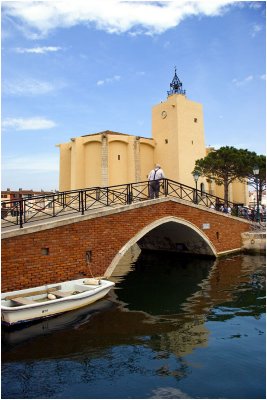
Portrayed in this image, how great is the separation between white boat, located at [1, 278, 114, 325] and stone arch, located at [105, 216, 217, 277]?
1534 mm

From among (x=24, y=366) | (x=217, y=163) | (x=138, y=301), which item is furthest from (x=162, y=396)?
(x=217, y=163)

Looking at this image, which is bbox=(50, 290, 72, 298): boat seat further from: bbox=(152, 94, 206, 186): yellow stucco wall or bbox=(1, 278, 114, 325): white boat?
bbox=(152, 94, 206, 186): yellow stucco wall

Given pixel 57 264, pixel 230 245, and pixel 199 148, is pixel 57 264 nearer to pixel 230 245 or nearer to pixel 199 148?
pixel 230 245

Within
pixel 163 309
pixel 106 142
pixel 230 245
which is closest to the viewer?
pixel 163 309

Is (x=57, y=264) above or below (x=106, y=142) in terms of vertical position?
below

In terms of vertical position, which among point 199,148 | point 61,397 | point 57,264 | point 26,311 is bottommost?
point 61,397

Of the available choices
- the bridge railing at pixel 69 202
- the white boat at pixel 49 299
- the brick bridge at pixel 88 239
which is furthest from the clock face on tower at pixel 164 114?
the white boat at pixel 49 299

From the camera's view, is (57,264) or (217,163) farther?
(217,163)

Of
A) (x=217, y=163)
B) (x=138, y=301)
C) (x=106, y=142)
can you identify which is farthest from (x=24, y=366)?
(x=106, y=142)

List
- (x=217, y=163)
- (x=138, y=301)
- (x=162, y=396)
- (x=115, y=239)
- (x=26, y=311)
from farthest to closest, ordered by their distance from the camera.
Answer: (x=217, y=163) → (x=115, y=239) → (x=138, y=301) → (x=26, y=311) → (x=162, y=396)

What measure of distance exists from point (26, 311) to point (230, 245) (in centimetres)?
1198

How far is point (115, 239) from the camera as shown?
37.1ft

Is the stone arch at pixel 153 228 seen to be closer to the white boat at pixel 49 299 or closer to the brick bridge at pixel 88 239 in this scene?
the brick bridge at pixel 88 239

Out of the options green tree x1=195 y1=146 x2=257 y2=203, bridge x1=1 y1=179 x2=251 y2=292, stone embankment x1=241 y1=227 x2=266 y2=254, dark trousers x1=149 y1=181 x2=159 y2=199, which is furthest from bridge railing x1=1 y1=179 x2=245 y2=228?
green tree x1=195 y1=146 x2=257 y2=203
